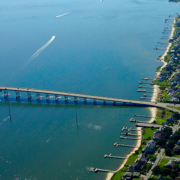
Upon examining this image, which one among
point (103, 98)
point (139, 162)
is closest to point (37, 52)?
point (103, 98)

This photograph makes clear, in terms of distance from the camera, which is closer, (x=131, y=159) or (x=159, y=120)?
(x=131, y=159)

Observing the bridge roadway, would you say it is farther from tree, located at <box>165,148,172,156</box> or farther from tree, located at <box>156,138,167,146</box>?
tree, located at <box>165,148,172,156</box>

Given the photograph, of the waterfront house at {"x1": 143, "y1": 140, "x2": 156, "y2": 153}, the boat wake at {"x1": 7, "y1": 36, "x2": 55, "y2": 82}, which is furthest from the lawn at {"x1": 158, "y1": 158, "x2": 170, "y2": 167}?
the boat wake at {"x1": 7, "y1": 36, "x2": 55, "y2": 82}

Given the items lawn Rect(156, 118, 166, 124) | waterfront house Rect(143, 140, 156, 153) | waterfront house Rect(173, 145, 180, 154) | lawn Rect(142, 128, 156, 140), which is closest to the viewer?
waterfront house Rect(173, 145, 180, 154)

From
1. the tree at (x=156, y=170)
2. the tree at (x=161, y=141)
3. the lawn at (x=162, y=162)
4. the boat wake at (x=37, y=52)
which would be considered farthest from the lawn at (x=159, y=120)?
the boat wake at (x=37, y=52)

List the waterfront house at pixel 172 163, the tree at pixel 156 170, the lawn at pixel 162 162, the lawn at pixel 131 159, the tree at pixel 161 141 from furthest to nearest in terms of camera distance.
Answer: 1. the tree at pixel 161 141
2. the lawn at pixel 131 159
3. the lawn at pixel 162 162
4. the waterfront house at pixel 172 163
5. the tree at pixel 156 170

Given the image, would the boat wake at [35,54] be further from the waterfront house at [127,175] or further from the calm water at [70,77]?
the waterfront house at [127,175]

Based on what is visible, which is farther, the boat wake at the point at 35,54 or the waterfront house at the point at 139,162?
the boat wake at the point at 35,54

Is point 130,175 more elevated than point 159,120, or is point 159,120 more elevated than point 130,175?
point 159,120

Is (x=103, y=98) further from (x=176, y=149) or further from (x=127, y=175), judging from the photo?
(x=127, y=175)
